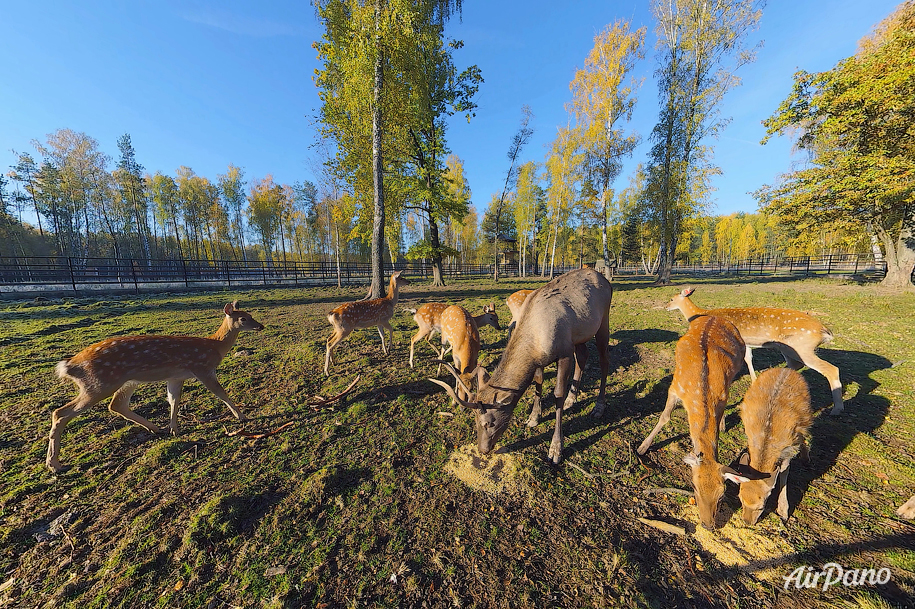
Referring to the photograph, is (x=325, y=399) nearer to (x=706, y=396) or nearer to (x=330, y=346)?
(x=330, y=346)

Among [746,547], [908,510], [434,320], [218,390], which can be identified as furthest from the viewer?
[434,320]

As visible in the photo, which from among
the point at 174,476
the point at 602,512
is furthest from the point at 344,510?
the point at 602,512

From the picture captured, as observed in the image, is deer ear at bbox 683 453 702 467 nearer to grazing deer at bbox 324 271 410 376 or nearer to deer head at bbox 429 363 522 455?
deer head at bbox 429 363 522 455

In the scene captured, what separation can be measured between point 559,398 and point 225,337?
215 inches

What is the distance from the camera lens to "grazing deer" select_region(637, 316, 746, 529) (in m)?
2.69

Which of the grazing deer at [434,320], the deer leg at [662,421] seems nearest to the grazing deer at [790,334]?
the deer leg at [662,421]

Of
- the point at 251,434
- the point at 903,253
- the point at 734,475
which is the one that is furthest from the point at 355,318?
the point at 903,253

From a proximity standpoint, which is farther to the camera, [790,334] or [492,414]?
[790,334]

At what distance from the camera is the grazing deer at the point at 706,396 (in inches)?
106

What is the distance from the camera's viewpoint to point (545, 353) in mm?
3822

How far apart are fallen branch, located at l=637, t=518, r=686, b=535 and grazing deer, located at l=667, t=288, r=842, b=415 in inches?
151

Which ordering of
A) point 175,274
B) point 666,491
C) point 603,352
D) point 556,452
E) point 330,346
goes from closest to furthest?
1. point 666,491
2. point 556,452
3. point 603,352
4. point 330,346
5. point 175,274

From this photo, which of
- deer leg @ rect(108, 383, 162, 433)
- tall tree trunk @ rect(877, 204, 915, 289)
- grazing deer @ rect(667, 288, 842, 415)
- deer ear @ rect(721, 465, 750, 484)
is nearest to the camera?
deer ear @ rect(721, 465, 750, 484)

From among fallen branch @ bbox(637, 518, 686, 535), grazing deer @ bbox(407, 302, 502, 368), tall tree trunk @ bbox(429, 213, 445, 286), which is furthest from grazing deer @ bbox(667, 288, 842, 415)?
tall tree trunk @ bbox(429, 213, 445, 286)
